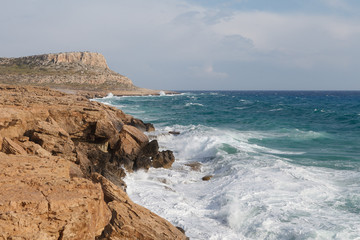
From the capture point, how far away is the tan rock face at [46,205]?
5.54m

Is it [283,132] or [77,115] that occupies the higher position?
[77,115]

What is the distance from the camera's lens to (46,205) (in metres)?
5.93

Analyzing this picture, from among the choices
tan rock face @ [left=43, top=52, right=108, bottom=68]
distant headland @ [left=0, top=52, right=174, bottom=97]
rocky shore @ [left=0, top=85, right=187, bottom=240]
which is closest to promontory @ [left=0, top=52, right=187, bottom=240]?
rocky shore @ [left=0, top=85, right=187, bottom=240]

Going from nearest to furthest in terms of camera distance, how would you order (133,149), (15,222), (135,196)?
(15,222) → (135,196) → (133,149)

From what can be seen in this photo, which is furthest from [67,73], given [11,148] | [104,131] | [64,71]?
[11,148]

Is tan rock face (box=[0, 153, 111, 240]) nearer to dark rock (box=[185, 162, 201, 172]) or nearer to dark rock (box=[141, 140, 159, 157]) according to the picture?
dark rock (box=[141, 140, 159, 157])

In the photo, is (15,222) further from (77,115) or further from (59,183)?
(77,115)

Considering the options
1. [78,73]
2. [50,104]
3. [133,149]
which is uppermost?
[78,73]

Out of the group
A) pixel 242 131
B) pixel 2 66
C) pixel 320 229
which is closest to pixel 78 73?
pixel 2 66

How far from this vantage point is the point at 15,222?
5449mm

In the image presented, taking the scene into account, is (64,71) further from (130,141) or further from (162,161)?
(162,161)

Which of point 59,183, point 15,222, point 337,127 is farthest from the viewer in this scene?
point 337,127

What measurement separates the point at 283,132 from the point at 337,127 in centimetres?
749

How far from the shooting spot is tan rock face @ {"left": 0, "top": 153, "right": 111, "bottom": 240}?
18.2 feet
